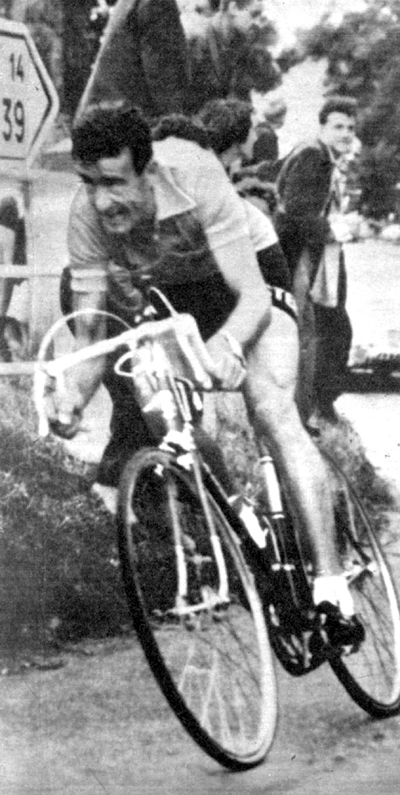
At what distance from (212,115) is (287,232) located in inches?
19.9

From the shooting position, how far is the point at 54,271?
4270 mm

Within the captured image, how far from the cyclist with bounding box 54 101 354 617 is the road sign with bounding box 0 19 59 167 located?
15 cm

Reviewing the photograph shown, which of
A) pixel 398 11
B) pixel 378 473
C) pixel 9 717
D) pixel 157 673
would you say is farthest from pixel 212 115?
pixel 9 717

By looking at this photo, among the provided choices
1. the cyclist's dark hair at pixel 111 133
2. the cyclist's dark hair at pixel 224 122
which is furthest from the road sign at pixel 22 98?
the cyclist's dark hair at pixel 224 122

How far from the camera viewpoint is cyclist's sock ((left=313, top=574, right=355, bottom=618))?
4359 mm

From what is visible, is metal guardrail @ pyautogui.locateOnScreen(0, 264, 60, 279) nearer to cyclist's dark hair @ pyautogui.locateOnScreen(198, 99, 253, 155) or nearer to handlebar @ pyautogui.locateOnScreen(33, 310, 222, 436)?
handlebar @ pyautogui.locateOnScreen(33, 310, 222, 436)

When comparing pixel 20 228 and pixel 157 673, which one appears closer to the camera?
pixel 157 673

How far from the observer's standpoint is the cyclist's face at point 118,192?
4.25 m

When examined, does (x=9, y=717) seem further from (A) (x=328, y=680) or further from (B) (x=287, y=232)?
(B) (x=287, y=232)

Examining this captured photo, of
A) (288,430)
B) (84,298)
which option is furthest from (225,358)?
(84,298)

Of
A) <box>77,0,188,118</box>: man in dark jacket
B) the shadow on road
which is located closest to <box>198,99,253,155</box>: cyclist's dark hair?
<box>77,0,188,118</box>: man in dark jacket

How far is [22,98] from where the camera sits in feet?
14.1

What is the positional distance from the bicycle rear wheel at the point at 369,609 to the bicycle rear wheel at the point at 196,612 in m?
0.36

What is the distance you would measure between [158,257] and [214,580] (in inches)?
45.8
